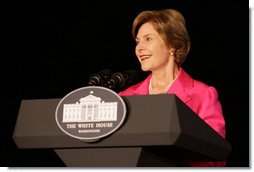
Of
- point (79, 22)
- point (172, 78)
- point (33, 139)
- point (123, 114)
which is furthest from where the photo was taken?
point (79, 22)

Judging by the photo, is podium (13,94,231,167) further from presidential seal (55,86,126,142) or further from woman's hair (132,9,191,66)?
woman's hair (132,9,191,66)

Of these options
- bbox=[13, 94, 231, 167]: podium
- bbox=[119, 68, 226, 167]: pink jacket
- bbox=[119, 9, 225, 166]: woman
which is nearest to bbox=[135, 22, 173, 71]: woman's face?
bbox=[119, 9, 225, 166]: woman

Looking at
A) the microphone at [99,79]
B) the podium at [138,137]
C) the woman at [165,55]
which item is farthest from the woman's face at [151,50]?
the podium at [138,137]

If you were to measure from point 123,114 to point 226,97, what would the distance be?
1037 mm

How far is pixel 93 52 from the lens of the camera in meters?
3.03

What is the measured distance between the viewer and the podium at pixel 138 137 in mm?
1664

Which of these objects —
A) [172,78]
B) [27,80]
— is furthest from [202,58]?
[27,80]

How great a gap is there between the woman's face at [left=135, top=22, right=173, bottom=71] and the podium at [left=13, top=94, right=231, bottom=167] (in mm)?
709

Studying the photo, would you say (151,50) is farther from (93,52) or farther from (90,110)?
(90,110)

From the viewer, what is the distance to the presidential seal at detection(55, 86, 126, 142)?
1723 mm

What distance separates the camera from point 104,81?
2133mm

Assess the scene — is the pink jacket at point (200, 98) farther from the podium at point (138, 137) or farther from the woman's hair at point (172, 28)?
the podium at point (138, 137)

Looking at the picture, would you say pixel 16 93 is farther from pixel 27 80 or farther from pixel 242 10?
pixel 242 10

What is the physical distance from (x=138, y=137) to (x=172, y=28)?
99 cm
